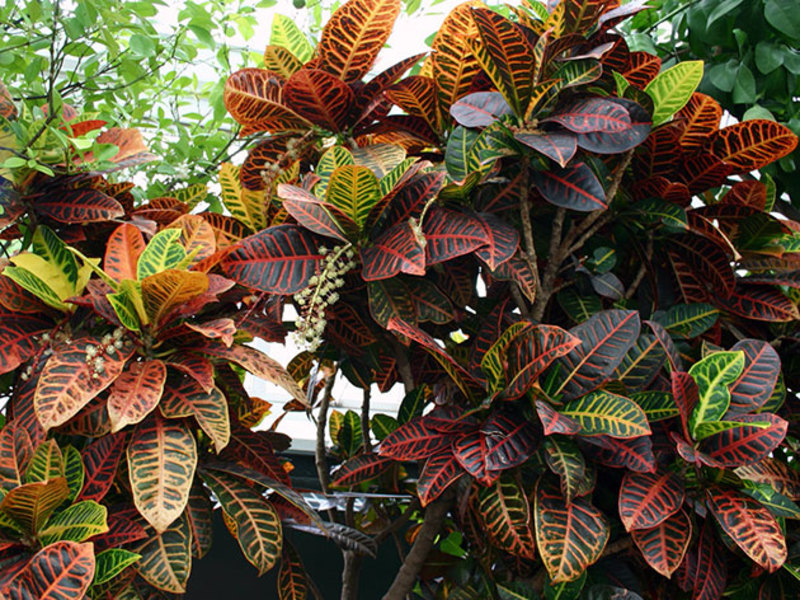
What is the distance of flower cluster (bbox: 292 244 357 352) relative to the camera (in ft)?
2.81

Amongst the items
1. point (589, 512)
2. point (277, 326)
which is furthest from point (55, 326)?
point (589, 512)

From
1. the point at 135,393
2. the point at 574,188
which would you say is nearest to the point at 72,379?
the point at 135,393

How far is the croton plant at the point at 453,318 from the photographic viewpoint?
33.3 inches

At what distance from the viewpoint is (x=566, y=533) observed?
2.76ft

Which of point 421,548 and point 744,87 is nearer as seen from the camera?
point 421,548

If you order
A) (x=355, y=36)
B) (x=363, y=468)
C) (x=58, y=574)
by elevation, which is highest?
(x=355, y=36)

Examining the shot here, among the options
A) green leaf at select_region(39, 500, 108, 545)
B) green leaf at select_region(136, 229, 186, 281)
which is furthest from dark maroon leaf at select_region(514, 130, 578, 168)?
green leaf at select_region(39, 500, 108, 545)

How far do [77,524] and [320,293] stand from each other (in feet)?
1.33

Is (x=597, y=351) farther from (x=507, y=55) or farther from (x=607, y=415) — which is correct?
(x=507, y=55)

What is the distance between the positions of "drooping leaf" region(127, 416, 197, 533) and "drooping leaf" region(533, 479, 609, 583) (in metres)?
0.44

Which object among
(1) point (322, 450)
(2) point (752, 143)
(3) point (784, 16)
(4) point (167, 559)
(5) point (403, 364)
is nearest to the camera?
(4) point (167, 559)

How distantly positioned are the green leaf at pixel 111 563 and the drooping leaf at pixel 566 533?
0.49m

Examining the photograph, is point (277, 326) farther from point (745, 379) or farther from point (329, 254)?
point (745, 379)

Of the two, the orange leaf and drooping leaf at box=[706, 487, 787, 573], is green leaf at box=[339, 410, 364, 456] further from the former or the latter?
drooping leaf at box=[706, 487, 787, 573]
